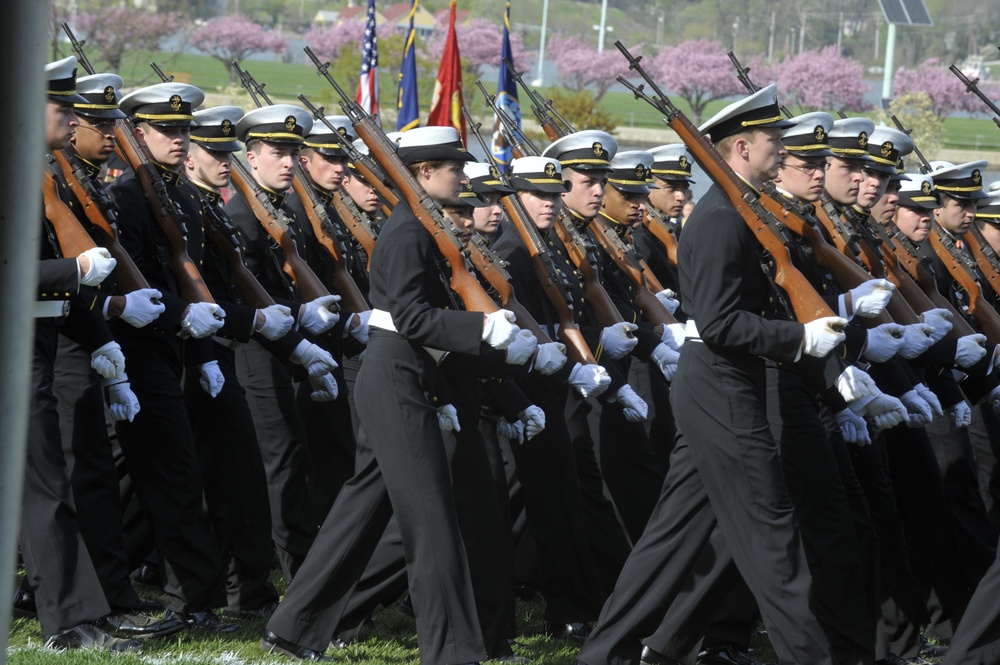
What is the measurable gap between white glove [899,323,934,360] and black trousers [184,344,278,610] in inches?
106

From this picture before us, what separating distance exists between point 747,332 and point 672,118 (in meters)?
1.11

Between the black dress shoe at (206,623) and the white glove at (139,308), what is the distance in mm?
1144

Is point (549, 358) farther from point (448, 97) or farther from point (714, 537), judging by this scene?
point (448, 97)

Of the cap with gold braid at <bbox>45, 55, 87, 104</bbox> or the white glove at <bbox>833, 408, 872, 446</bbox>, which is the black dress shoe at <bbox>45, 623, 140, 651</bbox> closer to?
the cap with gold braid at <bbox>45, 55, 87, 104</bbox>

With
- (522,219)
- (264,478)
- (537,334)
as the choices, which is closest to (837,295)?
(537,334)

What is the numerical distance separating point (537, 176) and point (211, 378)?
1.83 m

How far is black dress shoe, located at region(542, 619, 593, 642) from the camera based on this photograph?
609 centimetres

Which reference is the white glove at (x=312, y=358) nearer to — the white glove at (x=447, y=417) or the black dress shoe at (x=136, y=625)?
the white glove at (x=447, y=417)

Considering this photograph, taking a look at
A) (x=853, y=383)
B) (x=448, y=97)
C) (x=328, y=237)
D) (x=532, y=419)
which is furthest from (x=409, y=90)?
(x=853, y=383)

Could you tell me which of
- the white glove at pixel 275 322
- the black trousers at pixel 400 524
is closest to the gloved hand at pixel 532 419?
the black trousers at pixel 400 524

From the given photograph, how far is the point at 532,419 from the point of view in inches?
229

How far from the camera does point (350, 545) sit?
5.21 metres

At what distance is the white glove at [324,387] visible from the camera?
635cm

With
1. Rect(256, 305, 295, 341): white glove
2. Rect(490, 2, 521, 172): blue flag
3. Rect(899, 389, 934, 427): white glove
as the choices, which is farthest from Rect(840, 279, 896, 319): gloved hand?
Rect(490, 2, 521, 172): blue flag
